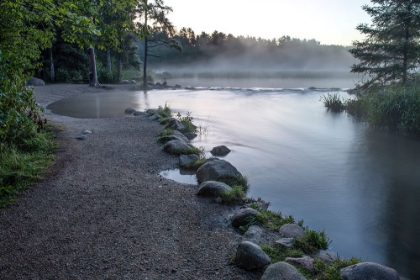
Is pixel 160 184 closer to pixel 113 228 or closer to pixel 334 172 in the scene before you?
pixel 113 228

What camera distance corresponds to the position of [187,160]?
25.2ft

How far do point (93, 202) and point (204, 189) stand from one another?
170cm

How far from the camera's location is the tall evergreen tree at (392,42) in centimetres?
1447

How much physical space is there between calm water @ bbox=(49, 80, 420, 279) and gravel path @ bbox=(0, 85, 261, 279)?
1337 mm

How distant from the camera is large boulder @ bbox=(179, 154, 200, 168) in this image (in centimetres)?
754

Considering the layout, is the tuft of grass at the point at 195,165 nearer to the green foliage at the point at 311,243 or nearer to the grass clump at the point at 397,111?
the green foliage at the point at 311,243

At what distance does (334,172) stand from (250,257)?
18.1 feet

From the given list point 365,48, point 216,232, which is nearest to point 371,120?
point 365,48

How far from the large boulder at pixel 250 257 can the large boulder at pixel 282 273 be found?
219mm

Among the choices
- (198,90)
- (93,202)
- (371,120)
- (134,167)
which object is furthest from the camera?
(198,90)

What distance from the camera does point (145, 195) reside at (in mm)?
5590

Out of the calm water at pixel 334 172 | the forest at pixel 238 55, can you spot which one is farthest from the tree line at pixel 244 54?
the calm water at pixel 334 172

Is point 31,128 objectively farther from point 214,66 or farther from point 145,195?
point 214,66

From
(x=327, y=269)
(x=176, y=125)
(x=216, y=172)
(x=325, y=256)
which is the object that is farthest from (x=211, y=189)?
(x=176, y=125)
